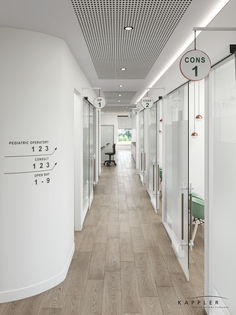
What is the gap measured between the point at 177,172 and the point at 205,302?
6.09 feet

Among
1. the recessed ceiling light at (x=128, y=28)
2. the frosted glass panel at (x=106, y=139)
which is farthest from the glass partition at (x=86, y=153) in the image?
the frosted glass panel at (x=106, y=139)

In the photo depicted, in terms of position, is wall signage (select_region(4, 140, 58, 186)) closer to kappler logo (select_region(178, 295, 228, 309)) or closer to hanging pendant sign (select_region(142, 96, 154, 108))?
kappler logo (select_region(178, 295, 228, 309))

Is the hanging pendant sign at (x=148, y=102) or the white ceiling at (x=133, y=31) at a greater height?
the white ceiling at (x=133, y=31)

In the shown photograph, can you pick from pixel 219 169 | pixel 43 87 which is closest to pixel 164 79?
pixel 43 87

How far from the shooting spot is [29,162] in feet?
10.8

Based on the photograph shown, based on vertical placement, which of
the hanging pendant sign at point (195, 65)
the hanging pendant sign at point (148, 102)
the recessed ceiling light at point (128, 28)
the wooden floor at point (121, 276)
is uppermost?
the recessed ceiling light at point (128, 28)

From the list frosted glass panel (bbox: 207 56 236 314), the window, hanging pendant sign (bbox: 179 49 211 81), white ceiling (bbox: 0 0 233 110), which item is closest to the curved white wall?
white ceiling (bbox: 0 0 233 110)

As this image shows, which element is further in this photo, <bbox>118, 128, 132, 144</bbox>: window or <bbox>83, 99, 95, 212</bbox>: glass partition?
<bbox>118, 128, 132, 144</bbox>: window

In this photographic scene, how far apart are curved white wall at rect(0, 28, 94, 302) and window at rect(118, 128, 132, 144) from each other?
791 inches

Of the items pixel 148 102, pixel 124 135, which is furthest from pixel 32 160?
pixel 124 135

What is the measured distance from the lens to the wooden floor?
307cm

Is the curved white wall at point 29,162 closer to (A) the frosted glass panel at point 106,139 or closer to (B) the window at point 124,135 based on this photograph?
(A) the frosted glass panel at point 106,139

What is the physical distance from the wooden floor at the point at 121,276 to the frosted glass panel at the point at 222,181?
2.05ft

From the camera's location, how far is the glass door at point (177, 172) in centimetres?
386
